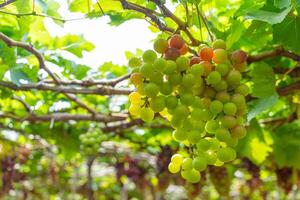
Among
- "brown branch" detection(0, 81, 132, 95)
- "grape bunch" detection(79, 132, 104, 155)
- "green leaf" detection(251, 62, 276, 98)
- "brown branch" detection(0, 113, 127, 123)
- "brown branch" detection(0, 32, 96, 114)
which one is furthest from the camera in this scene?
"grape bunch" detection(79, 132, 104, 155)

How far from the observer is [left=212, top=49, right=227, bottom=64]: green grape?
1.10m

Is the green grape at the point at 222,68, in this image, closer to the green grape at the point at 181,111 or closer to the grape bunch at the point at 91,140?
the green grape at the point at 181,111

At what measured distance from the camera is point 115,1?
1.43 m

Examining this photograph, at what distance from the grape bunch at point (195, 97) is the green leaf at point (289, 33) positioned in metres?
0.29

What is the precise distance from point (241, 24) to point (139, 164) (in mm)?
2968

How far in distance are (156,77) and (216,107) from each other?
14cm

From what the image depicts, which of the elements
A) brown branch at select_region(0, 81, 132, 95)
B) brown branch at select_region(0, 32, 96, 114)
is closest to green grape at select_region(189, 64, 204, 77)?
brown branch at select_region(0, 32, 96, 114)

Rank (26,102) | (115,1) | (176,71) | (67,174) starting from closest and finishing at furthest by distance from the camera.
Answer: (176,71) < (115,1) < (26,102) < (67,174)

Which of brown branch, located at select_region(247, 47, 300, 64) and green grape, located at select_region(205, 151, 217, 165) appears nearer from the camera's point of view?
green grape, located at select_region(205, 151, 217, 165)

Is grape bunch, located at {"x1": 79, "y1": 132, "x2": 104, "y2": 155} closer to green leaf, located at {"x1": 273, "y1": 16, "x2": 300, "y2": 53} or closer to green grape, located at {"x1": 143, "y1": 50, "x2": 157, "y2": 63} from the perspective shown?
green leaf, located at {"x1": 273, "y1": 16, "x2": 300, "y2": 53}

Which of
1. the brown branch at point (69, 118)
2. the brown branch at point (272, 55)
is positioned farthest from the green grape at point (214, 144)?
the brown branch at point (69, 118)

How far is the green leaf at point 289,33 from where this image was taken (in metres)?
1.33

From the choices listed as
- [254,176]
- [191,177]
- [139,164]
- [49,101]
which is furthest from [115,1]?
[139,164]

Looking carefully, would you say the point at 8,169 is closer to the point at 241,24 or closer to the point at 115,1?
the point at 115,1
